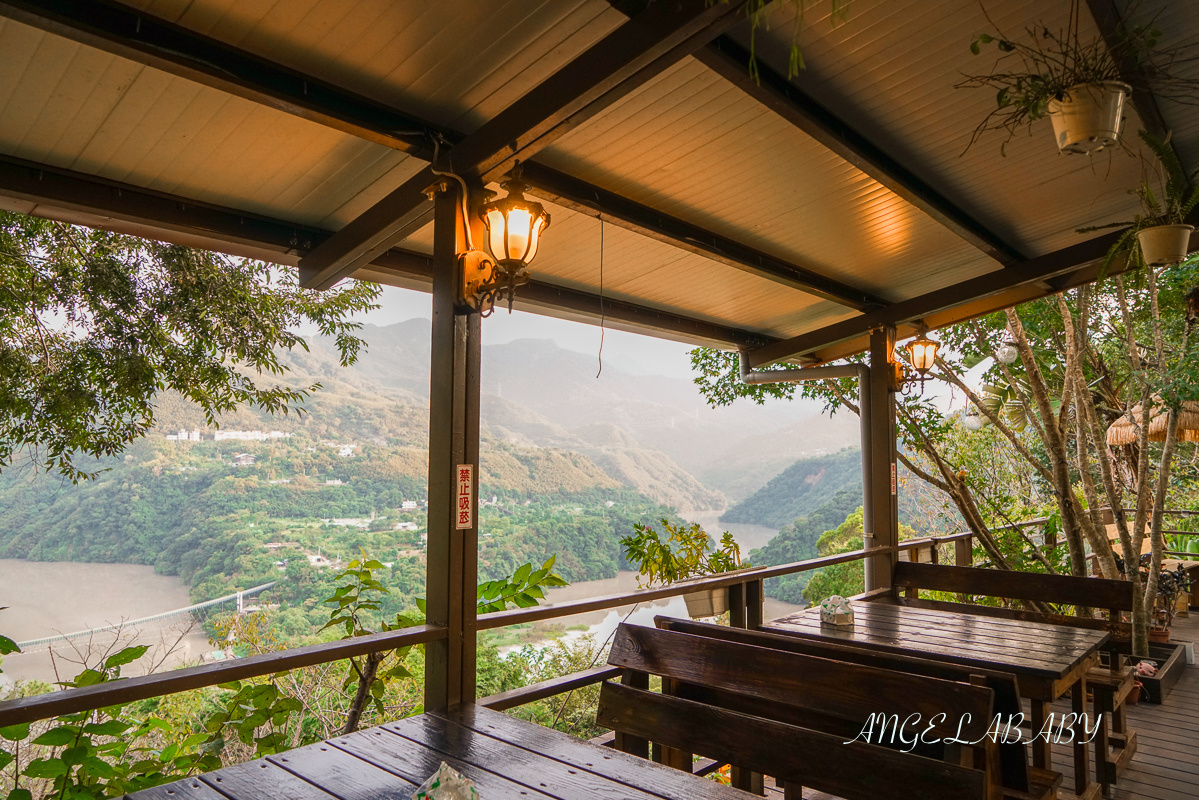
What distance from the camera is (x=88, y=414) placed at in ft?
19.8

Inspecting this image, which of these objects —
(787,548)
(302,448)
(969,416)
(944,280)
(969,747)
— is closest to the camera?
(969,747)

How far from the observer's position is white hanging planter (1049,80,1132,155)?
2.35 metres

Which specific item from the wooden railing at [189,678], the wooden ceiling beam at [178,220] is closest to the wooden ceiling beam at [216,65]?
the wooden ceiling beam at [178,220]

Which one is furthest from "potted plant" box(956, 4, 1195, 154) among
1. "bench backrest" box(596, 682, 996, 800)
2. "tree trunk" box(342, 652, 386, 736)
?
"tree trunk" box(342, 652, 386, 736)

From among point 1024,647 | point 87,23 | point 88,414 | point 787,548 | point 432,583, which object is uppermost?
point 87,23

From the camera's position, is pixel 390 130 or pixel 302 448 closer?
pixel 390 130

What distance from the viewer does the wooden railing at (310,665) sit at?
5.38 feet

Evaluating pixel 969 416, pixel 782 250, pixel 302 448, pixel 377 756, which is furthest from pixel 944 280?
pixel 302 448

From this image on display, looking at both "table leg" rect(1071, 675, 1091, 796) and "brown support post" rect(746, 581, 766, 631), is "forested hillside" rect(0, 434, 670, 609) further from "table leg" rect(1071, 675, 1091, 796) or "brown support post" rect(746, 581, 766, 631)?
"table leg" rect(1071, 675, 1091, 796)

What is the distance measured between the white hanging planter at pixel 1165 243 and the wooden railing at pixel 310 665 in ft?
8.06

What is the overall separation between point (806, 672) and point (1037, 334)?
702 centimetres

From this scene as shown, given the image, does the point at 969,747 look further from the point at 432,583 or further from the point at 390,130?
the point at 390,130

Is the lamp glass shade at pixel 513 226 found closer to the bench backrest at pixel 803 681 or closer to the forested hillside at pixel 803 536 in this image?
the bench backrest at pixel 803 681

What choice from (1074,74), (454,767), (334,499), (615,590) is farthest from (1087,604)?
(334,499)
